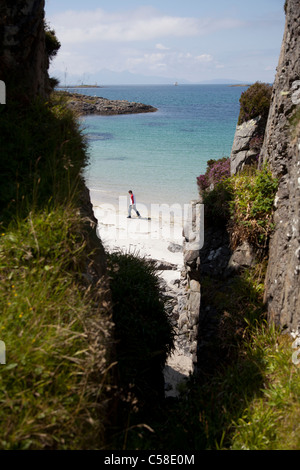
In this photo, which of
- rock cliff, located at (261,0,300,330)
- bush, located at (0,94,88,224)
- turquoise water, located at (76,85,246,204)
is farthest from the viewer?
Answer: turquoise water, located at (76,85,246,204)

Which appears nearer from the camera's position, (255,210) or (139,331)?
(139,331)

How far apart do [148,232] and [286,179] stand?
1390 cm

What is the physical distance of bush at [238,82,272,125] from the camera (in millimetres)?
15422

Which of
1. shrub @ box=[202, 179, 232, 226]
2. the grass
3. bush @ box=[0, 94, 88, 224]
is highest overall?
bush @ box=[0, 94, 88, 224]

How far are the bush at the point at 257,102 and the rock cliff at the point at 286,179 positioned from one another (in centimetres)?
621

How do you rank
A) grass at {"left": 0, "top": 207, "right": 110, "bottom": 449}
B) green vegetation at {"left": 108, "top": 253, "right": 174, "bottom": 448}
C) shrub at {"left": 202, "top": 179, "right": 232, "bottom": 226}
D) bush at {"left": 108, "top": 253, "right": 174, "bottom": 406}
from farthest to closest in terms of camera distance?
shrub at {"left": 202, "top": 179, "right": 232, "bottom": 226} < bush at {"left": 108, "top": 253, "right": 174, "bottom": 406} < green vegetation at {"left": 108, "top": 253, "right": 174, "bottom": 448} < grass at {"left": 0, "top": 207, "right": 110, "bottom": 449}

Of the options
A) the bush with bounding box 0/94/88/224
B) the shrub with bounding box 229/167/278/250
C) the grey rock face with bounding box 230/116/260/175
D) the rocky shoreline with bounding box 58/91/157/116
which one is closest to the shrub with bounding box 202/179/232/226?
the shrub with bounding box 229/167/278/250

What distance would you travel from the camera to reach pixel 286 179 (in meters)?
8.55

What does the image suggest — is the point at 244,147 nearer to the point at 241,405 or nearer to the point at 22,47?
the point at 22,47

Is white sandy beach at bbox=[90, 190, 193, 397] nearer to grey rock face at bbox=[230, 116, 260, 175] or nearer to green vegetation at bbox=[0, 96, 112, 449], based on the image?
grey rock face at bbox=[230, 116, 260, 175]

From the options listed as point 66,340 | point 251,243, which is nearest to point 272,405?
point 66,340

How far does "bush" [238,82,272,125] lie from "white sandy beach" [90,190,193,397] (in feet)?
24.8

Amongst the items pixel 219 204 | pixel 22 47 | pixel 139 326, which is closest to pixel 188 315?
pixel 219 204

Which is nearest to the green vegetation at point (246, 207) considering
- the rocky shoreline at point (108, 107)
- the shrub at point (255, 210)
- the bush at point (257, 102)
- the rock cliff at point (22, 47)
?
the shrub at point (255, 210)
